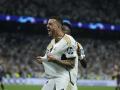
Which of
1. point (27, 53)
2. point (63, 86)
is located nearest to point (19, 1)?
point (27, 53)

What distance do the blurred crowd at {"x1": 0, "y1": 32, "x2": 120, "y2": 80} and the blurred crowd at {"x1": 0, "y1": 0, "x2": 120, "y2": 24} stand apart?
8.16 feet

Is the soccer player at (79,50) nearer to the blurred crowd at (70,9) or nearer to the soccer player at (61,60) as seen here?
the soccer player at (61,60)

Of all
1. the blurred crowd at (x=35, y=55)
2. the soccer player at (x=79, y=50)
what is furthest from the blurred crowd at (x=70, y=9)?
the soccer player at (x=79, y=50)

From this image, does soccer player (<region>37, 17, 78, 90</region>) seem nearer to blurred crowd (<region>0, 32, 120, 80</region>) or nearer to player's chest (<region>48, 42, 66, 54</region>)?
player's chest (<region>48, 42, 66, 54</region>)

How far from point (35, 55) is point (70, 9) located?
29.0ft

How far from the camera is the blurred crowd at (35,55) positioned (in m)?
44.3

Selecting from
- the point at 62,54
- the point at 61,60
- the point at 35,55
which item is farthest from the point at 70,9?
the point at 61,60

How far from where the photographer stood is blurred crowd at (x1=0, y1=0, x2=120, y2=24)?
49.6m

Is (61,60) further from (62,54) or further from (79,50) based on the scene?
(79,50)

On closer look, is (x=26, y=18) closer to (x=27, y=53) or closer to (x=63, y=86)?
(x=27, y=53)

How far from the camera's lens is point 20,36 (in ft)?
169

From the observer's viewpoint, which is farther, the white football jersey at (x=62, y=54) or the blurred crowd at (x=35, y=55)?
the blurred crowd at (x=35, y=55)

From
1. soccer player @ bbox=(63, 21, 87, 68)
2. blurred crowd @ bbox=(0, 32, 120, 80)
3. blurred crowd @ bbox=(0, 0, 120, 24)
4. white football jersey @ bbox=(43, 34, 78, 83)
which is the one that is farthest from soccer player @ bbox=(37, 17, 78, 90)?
blurred crowd @ bbox=(0, 0, 120, 24)

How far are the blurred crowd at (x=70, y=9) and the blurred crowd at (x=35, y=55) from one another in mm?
2486
